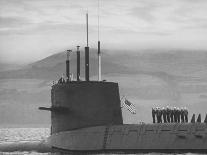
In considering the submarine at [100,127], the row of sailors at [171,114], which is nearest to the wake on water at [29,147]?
the submarine at [100,127]

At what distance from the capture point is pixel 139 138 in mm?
32625

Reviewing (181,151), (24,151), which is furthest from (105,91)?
(24,151)

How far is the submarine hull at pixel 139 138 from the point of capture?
30578 mm

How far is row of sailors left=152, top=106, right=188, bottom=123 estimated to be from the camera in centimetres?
3416

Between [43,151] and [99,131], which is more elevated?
[99,131]

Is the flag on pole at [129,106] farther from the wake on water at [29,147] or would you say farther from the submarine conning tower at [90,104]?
the wake on water at [29,147]

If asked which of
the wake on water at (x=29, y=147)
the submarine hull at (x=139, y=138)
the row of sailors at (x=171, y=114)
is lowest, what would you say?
the wake on water at (x=29, y=147)

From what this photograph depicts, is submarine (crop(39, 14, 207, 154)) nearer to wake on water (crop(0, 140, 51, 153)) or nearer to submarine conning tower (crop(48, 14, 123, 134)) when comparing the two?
submarine conning tower (crop(48, 14, 123, 134))

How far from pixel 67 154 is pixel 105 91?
16.5 feet

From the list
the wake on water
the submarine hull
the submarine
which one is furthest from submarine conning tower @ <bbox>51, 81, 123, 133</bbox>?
the wake on water

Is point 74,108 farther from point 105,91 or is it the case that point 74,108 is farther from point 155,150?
point 155,150

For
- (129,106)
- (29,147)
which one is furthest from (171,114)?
(29,147)

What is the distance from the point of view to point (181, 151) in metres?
30.7

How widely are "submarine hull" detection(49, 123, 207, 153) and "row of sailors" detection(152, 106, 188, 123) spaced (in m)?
1.89
